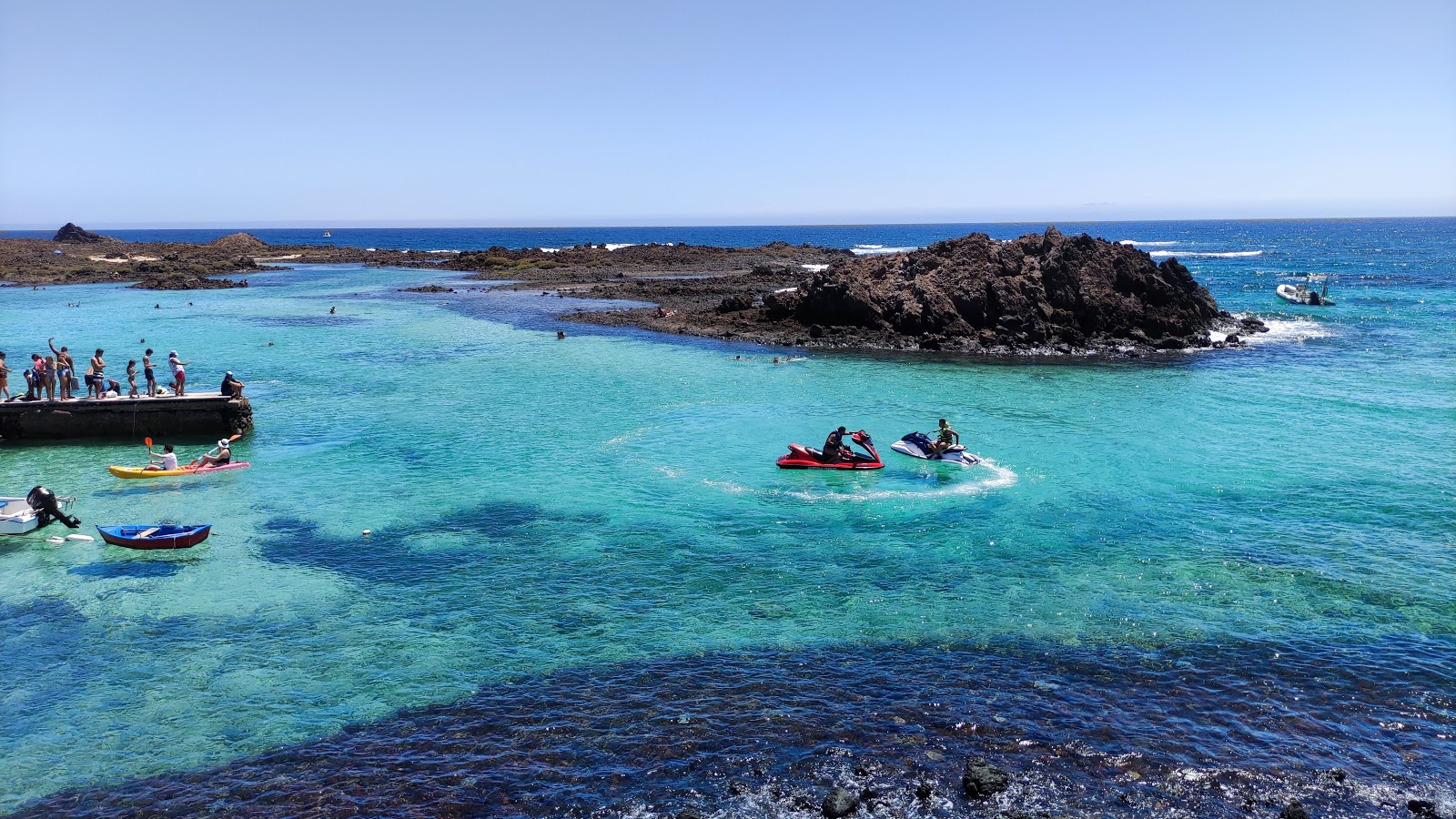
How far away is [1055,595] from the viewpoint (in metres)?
19.1

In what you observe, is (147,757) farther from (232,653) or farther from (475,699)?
(475,699)

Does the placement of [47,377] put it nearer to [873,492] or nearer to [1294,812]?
[873,492]

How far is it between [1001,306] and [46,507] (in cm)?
4620

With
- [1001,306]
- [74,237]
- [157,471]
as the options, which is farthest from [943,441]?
[74,237]

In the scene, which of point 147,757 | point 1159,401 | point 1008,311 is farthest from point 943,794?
point 1008,311

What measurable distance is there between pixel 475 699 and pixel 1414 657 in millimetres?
17032

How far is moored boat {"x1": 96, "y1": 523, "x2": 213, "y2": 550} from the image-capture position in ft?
68.7

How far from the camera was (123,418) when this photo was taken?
31.7 m

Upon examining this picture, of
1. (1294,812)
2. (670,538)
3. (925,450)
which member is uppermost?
(925,450)

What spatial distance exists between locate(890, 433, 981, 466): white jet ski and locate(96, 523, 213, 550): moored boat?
66.2ft

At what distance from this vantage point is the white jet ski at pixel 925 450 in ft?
93.9

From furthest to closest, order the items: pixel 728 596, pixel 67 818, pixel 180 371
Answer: pixel 180 371, pixel 728 596, pixel 67 818

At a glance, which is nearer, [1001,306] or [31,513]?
[31,513]

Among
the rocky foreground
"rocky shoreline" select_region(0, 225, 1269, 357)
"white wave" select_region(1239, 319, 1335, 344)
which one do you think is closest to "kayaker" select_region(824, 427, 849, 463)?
"rocky shoreline" select_region(0, 225, 1269, 357)
